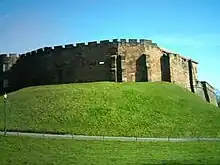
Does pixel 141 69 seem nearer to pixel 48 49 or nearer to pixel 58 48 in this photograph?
pixel 58 48

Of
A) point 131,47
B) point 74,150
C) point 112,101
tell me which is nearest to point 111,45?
point 131,47

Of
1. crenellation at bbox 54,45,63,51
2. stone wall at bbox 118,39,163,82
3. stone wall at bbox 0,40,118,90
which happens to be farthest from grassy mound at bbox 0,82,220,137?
crenellation at bbox 54,45,63,51

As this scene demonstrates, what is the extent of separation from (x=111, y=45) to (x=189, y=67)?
14885 millimetres

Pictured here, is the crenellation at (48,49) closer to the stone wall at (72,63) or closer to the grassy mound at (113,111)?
the stone wall at (72,63)

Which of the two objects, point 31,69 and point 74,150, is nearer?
point 74,150

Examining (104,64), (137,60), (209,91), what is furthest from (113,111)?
(209,91)

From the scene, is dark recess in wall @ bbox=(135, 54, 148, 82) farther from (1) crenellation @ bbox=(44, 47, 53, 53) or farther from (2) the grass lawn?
(2) the grass lawn

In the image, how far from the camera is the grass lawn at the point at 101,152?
24000mm

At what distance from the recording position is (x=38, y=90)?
156 ft

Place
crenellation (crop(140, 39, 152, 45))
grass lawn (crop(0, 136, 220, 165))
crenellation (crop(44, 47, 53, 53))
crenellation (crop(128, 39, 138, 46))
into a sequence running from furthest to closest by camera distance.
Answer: crenellation (crop(44, 47, 53, 53)), crenellation (crop(140, 39, 152, 45)), crenellation (crop(128, 39, 138, 46)), grass lawn (crop(0, 136, 220, 165))

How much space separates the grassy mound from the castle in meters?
3.71

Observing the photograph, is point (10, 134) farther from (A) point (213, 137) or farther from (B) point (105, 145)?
(A) point (213, 137)

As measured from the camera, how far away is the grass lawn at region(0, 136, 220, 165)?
2400 cm

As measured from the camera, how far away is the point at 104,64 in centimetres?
5112
